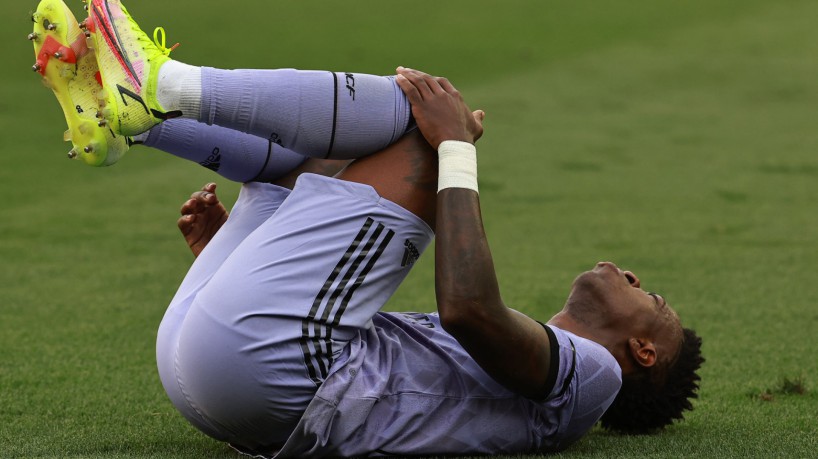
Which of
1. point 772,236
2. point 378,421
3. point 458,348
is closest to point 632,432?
point 458,348

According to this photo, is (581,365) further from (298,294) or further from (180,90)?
(180,90)

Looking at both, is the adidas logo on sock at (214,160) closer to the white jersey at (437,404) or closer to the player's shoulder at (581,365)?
the white jersey at (437,404)

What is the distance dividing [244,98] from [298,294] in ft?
1.11

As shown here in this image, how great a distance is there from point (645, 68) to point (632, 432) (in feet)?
28.6

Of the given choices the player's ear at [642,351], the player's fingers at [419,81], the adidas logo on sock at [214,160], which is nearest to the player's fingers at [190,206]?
the adidas logo on sock at [214,160]

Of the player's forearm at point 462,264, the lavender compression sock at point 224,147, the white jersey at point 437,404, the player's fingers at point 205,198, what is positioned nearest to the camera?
the player's forearm at point 462,264

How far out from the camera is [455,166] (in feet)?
6.27

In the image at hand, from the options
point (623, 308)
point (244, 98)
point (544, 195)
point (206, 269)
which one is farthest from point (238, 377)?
point (544, 195)

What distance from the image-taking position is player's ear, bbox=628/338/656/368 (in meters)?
2.24

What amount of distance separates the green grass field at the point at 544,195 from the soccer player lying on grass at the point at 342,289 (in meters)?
0.18

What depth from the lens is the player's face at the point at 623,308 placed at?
7.38 ft

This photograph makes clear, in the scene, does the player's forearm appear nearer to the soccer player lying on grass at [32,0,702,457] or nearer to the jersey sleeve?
the soccer player lying on grass at [32,0,702,457]

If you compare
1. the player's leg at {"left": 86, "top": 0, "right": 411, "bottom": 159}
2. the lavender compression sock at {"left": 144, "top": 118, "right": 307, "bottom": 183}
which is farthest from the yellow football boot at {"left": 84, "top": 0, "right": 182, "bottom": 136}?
the lavender compression sock at {"left": 144, "top": 118, "right": 307, "bottom": 183}

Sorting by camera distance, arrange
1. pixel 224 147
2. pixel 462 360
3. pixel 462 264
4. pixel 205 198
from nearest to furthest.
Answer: pixel 462 264 → pixel 462 360 → pixel 224 147 → pixel 205 198
